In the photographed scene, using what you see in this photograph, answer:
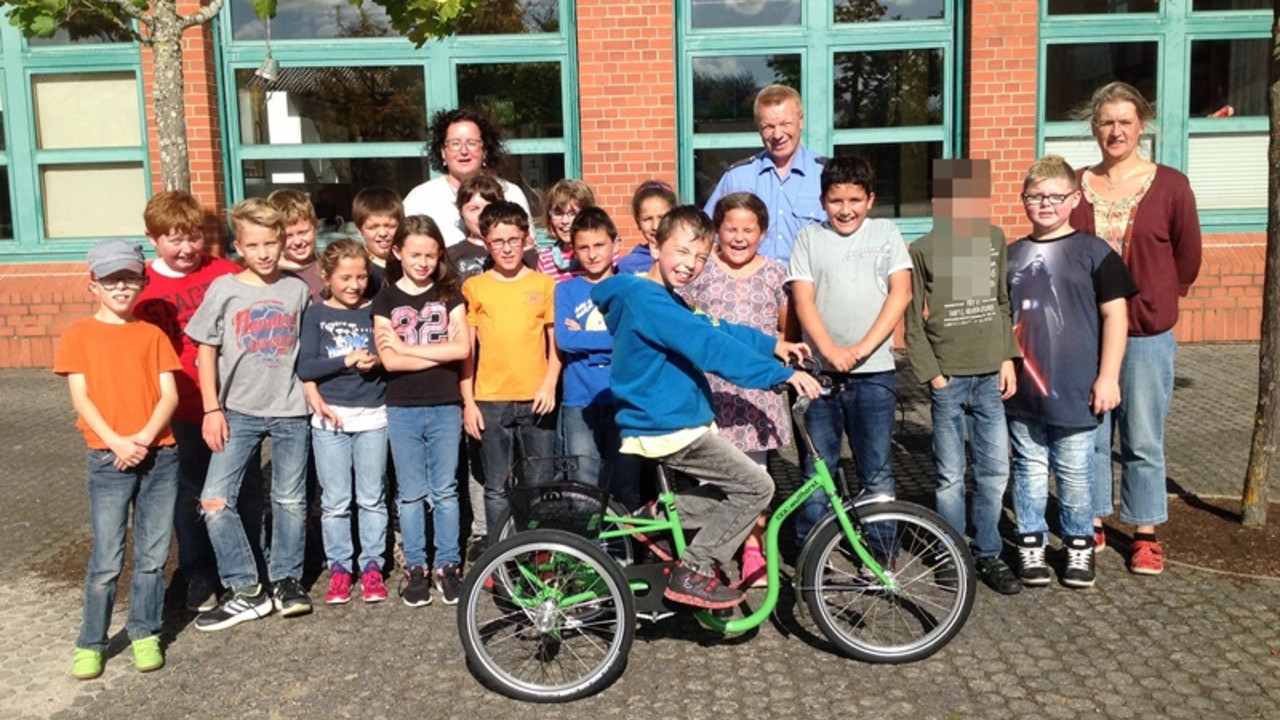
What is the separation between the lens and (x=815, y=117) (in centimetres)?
1120

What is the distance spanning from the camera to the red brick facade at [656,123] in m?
10.8

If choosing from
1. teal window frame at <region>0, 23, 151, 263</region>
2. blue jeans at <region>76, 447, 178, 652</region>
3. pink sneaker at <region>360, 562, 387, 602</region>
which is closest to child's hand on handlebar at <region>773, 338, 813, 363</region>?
pink sneaker at <region>360, 562, 387, 602</region>

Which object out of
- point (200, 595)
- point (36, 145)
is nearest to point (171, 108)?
point (200, 595)

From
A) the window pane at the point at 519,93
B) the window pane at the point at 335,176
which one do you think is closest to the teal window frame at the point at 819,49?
the window pane at the point at 519,93

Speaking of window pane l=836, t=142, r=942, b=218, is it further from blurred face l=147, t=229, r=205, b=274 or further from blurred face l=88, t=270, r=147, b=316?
blurred face l=88, t=270, r=147, b=316

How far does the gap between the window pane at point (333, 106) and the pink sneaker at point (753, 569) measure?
24.5 feet

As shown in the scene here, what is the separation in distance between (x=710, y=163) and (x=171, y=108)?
20.4 ft

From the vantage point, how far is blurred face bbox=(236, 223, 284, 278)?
4.97m

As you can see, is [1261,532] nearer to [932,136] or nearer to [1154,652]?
[1154,652]

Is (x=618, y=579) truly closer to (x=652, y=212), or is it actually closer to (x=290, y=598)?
(x=290, y=598)

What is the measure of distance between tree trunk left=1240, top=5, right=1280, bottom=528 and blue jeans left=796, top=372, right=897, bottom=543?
195cm

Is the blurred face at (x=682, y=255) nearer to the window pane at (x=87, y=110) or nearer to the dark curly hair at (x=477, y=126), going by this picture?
the dark curly hair at (x=477, y=126)

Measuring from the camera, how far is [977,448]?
5238 mm

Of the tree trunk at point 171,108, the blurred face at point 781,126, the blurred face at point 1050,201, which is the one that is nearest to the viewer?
the blurred face at point 1050,201
